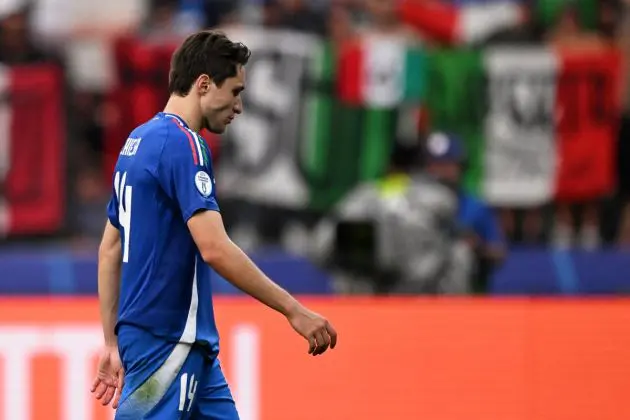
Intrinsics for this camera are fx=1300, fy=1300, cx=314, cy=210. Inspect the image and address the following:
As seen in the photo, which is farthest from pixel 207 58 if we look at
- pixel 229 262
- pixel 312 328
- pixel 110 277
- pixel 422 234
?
pixel 422 234

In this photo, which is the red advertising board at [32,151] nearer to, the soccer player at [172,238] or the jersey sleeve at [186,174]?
the soccer player at [172,238]

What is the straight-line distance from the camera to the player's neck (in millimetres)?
3893

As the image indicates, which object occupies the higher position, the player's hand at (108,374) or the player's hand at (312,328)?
the player's hand at (312,328)

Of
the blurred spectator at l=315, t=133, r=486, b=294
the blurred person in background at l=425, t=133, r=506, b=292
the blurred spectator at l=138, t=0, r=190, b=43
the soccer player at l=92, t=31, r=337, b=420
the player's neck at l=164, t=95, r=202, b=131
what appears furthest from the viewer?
the blurred spectator at l=138, t=0, r=190, b=43

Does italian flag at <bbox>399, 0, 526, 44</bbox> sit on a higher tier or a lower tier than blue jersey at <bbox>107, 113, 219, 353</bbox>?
higher

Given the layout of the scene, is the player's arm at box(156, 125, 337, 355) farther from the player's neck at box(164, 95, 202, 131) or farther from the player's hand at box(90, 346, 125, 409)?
the player's hand at box(90, 346, 125, 409)

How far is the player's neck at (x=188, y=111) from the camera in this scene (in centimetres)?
389

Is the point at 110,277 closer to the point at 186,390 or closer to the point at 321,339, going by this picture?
the point at 186,390

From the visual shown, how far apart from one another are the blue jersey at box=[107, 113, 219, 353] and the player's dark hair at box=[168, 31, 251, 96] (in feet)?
0.49

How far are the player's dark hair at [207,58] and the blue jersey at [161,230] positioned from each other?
0.49 feet

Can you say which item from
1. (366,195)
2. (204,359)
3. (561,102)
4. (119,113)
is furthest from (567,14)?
(204,359)

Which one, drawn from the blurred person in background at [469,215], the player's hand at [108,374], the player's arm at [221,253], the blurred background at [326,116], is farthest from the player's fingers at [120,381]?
the blurred background at [326,116]

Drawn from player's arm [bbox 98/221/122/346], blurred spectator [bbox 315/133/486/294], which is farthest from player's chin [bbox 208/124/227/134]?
blurred spectator [bbox 315/133/486/294]

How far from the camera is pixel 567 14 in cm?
1027
